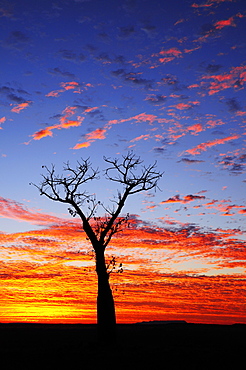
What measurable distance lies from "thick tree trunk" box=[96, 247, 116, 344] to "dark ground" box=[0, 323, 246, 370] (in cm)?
53

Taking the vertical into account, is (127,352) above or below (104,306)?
below

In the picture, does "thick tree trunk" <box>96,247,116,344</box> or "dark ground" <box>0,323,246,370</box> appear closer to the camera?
"dark ground" <box>0,323,246,370</box>

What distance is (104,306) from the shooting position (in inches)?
783

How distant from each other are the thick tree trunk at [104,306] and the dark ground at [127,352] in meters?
0.53

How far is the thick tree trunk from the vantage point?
19438 millimetres

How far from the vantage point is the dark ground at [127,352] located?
46.7ft

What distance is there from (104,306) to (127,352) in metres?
3.43

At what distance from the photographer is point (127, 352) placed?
16.8m

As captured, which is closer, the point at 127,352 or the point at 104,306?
the point at 127,352

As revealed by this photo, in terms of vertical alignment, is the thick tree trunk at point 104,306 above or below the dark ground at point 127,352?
above

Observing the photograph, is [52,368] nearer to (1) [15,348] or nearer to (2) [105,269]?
(1) [15,348]

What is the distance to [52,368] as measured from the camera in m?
13.7

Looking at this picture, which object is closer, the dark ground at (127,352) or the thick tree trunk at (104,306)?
the dark ground at (127,352)

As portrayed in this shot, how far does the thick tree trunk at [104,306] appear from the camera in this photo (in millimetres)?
19438
